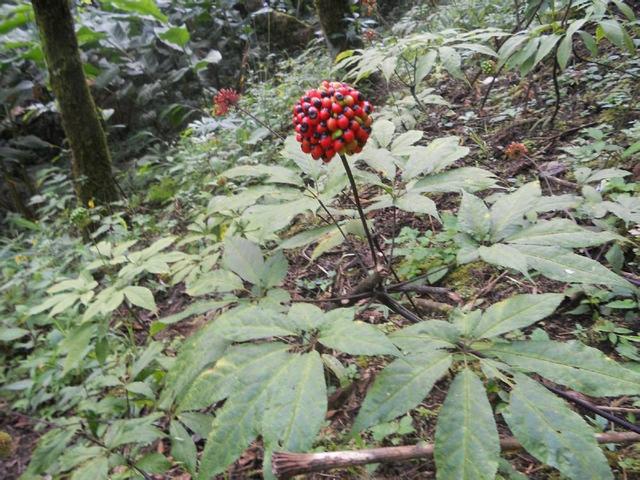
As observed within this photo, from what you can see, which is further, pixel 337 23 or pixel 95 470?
pixel 337 23

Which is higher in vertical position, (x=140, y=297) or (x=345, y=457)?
(x=140, y=297)

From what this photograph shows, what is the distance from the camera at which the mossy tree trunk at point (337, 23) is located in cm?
461

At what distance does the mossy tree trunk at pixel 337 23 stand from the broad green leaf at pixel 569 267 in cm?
418

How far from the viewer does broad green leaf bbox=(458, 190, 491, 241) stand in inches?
44.7

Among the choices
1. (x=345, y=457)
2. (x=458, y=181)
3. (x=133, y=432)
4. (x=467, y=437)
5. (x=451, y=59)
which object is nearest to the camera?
(x=467, y=437)

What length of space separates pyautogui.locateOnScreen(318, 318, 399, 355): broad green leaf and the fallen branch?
1.21ft

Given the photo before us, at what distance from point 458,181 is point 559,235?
A: 0.99 ft

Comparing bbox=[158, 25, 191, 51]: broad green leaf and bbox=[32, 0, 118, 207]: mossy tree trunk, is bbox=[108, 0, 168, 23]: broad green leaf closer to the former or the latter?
bbox=[158, 25, 191, 51]: broad green leaf

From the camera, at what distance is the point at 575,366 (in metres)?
0.84

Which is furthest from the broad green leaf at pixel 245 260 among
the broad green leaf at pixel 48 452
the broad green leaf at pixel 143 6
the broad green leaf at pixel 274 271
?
the broad green leaf at pixel 143 6

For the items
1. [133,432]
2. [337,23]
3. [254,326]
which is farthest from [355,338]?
[337,23]

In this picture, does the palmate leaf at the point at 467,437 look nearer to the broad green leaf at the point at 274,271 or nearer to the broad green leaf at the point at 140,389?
the broad green leaf at the point at 274,271

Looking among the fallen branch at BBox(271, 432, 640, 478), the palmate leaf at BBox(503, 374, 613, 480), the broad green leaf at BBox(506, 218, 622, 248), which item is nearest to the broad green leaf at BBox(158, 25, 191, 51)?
the broad green leaf at BBox(506, 218, 622, 248)

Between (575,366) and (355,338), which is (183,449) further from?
(575,366)
